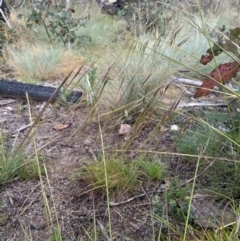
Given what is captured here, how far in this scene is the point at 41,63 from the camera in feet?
14.1

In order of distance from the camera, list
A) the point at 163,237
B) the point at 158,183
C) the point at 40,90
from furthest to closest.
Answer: the point at 40,90, the point at 158,183, the point at 163,237

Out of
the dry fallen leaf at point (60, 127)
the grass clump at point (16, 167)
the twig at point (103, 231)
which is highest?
the grass clump at point (16, 167)

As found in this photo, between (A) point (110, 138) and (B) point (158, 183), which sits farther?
(A) point (110, 138)

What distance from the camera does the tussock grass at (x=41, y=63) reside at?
13.9 feet

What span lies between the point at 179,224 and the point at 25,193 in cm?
79

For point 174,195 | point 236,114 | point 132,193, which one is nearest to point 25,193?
point 132,193

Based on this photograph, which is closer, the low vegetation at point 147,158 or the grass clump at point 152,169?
the low vegetation at point 147,158

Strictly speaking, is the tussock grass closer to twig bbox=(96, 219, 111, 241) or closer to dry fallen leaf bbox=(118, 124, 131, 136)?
dry fallen leaf bbox=(118, 124, 131, 136)

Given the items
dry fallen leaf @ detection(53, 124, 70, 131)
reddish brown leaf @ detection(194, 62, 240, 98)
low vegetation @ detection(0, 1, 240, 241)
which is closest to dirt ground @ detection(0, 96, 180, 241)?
low vegetation @ detection(0, 1, 240, 241)

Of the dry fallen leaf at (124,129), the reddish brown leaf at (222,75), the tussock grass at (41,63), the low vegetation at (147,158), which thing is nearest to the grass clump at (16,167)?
the low vegetation at (147,158)

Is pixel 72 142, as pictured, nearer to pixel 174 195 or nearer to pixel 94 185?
pixel 94 185

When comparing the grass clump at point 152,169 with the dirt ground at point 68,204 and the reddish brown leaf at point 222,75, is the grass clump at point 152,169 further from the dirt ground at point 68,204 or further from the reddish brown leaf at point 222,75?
the reddish brown leaf at point 222,75

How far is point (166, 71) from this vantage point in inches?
135

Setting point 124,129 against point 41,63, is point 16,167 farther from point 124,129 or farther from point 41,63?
point 41,63
